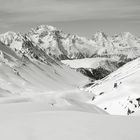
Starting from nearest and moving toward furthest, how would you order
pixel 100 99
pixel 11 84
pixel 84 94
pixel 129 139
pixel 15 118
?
pixel 129 139 → pixel 15 118 → pixel 100 99 → pixel 84 94 → pixel 11 84

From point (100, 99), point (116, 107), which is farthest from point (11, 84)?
point (116, 107)

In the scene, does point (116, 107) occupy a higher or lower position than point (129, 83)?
lower

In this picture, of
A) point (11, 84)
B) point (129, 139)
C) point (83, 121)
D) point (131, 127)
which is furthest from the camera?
point (11, 84)

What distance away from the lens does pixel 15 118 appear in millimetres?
19531

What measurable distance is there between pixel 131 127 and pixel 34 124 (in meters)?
5.23

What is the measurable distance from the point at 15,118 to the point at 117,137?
7314 millimetres

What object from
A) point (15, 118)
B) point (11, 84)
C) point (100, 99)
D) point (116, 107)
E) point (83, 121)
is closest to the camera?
point (83, 121)

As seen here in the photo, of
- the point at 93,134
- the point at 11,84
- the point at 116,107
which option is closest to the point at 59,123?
the point at 93,134

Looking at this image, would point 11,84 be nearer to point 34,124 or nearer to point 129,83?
point 129,83

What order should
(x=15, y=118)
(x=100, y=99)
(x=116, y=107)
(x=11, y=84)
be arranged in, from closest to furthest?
(x=15, y=118) < (x=116, y=107) < (x=100, y=99) < (x=11, y=84)

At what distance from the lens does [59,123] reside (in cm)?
1739

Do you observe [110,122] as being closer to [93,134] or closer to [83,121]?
[83,121]

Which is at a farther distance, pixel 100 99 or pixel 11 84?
pixel 11 84

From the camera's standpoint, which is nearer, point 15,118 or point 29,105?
point 15,118
